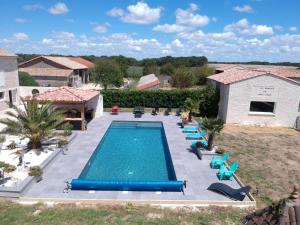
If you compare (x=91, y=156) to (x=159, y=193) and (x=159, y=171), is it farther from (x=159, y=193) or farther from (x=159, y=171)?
(x=159, y=193)

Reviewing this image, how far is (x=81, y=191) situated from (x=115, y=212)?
2.52m

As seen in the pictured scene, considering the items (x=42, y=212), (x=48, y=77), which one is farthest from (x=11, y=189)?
(x=48, y=77)

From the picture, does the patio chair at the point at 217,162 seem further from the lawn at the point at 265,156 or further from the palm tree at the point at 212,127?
the palm tree at the point at 212,127

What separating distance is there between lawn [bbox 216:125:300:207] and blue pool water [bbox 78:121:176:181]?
4.73 m

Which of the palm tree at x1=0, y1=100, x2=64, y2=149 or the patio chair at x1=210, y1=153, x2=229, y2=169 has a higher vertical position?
the palm tree at x1=0, y1=100, x2=64, y2=149

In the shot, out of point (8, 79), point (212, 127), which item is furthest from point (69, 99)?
point (8, 79)

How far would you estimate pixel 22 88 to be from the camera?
42.6m

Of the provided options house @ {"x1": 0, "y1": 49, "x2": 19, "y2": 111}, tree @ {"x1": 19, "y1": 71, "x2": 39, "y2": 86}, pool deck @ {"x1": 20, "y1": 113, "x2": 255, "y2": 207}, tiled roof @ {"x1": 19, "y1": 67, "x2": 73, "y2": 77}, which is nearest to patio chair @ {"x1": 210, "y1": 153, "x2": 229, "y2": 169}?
pool deck @ {"x1": 20, "y1": 113, "x2": 255, "y2": 207}

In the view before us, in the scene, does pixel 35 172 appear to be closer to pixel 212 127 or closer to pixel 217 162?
pixel 217 162

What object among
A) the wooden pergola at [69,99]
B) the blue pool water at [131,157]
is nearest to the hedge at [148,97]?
the blue pool water at [131,157]

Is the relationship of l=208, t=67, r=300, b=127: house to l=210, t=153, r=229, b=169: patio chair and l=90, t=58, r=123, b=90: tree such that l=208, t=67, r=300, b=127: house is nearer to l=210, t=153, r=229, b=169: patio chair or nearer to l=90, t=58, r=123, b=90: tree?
l=210, t=153, r=229, b=169: patio chair

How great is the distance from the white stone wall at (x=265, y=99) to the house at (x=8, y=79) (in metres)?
26.0

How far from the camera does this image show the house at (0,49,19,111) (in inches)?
1237

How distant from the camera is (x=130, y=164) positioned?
17.6 m
